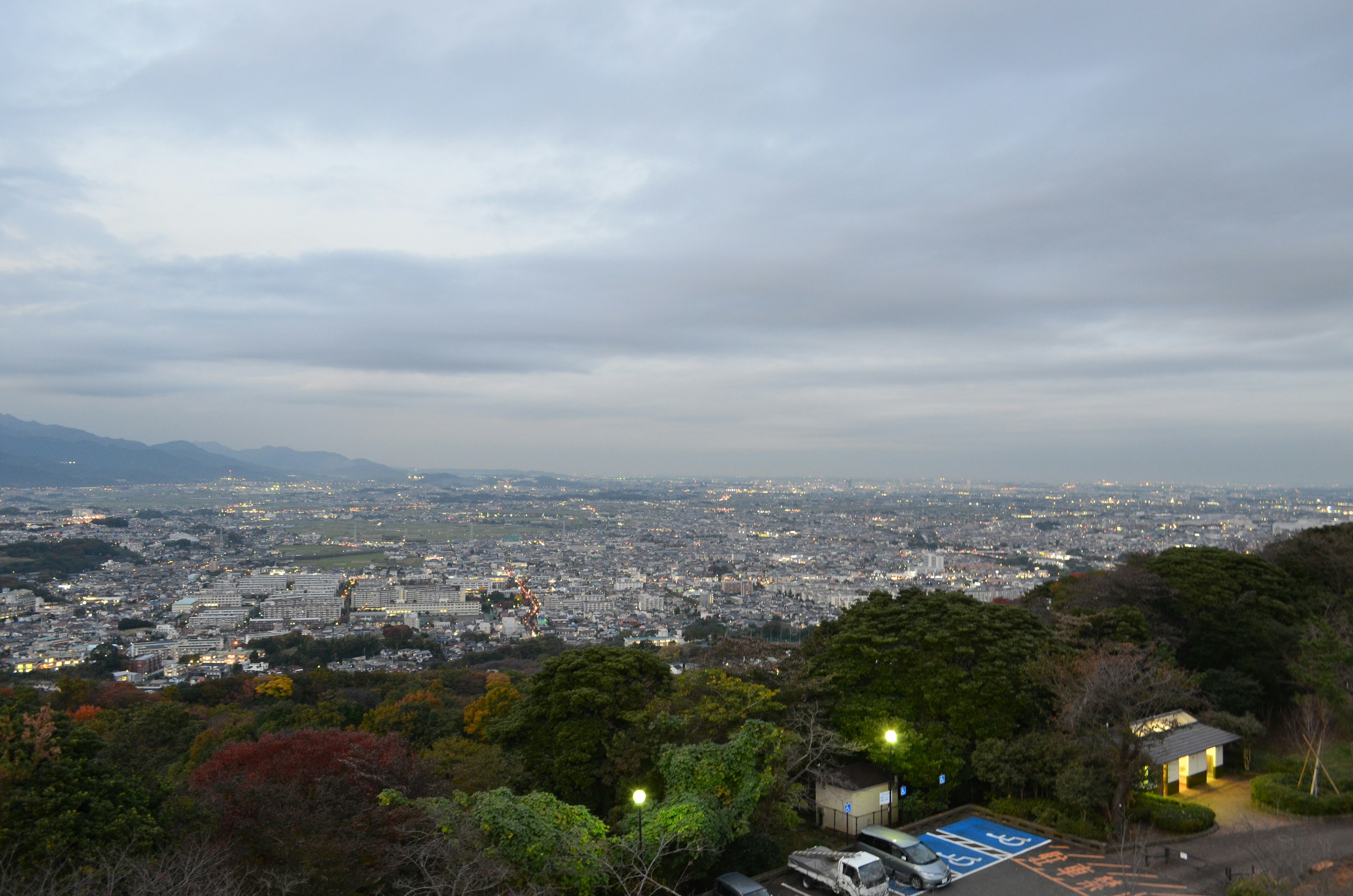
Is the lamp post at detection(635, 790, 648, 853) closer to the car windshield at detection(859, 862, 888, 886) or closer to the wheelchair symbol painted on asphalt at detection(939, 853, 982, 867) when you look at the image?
the car windshield at detection(859, 862, 888, 886)

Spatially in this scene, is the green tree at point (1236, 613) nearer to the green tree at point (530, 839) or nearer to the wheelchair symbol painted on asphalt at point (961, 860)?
the wheelchair symbol painted on asphalt at point (961, 860)

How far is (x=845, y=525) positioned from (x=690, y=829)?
102 meters

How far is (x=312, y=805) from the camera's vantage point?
10000 mm

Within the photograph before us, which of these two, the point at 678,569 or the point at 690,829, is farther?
the point at 678,569

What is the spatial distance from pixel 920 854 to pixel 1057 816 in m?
3.29

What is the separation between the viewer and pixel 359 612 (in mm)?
56938

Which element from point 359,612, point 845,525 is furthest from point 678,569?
point 845,525

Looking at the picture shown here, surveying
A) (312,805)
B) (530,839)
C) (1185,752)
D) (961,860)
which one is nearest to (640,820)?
(530,839)

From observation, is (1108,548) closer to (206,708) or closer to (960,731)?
(960,731)

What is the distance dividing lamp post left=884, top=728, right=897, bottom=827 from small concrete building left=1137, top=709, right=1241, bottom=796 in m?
4.15

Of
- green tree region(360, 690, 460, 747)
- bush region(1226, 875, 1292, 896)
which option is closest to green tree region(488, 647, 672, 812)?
green tree region(360, 690, 460, 747)

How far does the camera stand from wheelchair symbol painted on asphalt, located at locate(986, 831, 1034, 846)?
11914 mm

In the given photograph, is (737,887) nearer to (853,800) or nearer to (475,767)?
(853,800)

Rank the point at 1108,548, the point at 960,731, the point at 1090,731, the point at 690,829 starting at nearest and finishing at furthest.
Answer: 1. the point at 690,829
2. the point at 1090,731
3. the point at 960,731
4. the point at 1108,548
